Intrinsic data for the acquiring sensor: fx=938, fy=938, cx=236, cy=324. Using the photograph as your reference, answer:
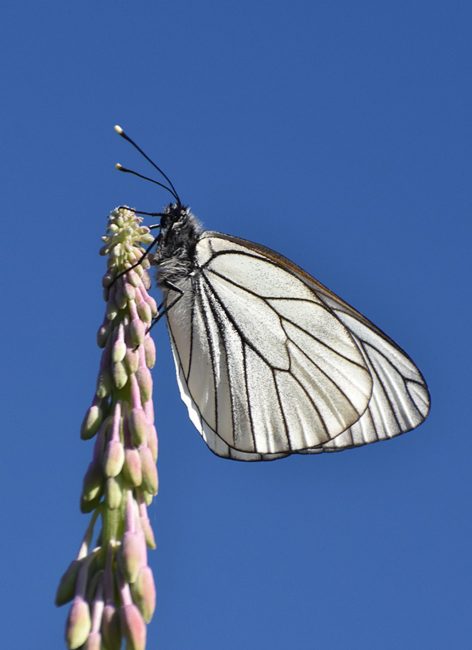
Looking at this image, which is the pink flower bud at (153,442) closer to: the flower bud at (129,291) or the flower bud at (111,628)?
the flower bud at (129,291)

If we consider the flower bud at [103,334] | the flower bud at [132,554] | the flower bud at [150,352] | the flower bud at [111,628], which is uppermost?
the flower bud at [103,334]

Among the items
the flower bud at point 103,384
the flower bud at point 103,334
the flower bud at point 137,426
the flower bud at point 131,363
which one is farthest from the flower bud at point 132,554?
the flower bud at point 103,334

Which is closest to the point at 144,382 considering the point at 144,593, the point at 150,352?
the point at 150,352

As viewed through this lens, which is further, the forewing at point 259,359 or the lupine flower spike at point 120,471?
the forewing at point 259,359

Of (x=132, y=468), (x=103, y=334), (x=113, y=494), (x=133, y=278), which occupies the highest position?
(x=133, y=278)

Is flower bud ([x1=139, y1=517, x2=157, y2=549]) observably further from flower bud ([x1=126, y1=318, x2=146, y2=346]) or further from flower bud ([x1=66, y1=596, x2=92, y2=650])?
flower bud ([x1=126, y1=318, x2=146, y2=346])

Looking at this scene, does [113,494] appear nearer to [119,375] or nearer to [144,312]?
[119,375]

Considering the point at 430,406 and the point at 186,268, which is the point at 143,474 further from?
the point at 430,406
